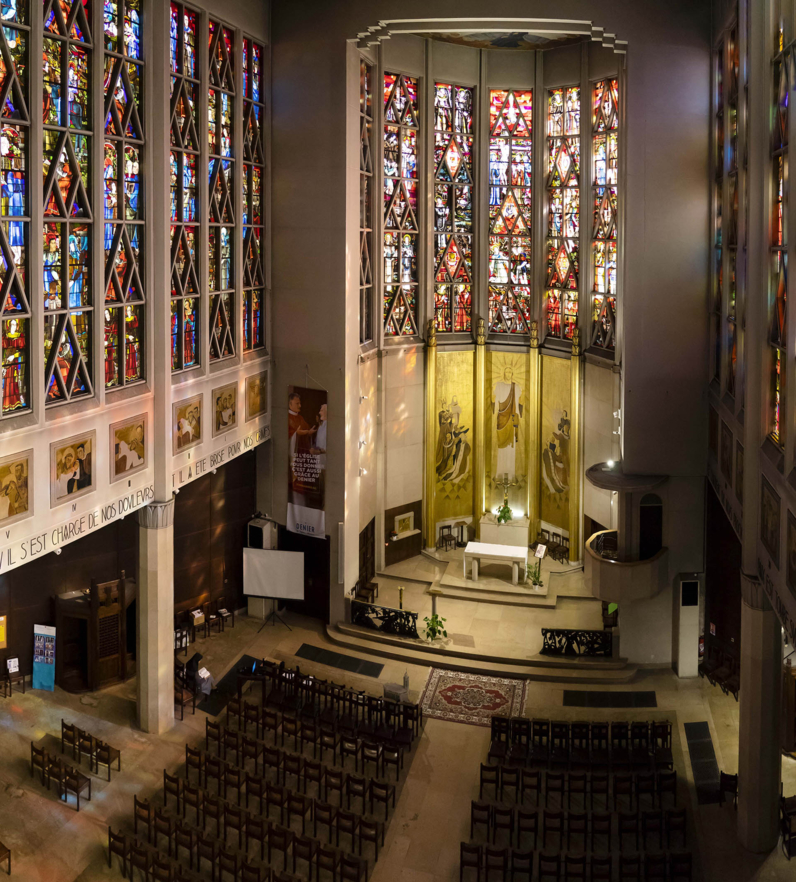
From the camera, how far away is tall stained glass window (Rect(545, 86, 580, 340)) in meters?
27.1

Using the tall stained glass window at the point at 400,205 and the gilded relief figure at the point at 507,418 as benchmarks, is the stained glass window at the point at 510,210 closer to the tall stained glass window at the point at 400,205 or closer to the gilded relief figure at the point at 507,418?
the gilded relief figure at the point at 507,418

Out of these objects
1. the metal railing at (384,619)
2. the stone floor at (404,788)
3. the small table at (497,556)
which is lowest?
the stone floor at (404,788)

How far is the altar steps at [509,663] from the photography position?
22156 millimetres

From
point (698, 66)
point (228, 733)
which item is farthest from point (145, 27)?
point (228, 733)

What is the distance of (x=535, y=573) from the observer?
26.4m

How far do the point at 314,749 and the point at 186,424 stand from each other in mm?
6616

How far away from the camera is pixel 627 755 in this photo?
18.4 meters

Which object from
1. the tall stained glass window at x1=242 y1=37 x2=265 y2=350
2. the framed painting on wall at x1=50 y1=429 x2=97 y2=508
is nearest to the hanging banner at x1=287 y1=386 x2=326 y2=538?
the tall stained glass window at x1=242 y1=37 x2=265 y2=350

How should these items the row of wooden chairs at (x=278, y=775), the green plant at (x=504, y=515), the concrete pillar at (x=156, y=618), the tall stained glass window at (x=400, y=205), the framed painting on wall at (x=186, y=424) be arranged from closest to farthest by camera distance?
the row of wooden chairs at (x=278, y=775) → the concrete pillar at (x=156, y=618) → the framed painting on wall at (x=186, y=424) → the tall stained glass window at (x=400, y=205) → the green plant at (x=504, y=515)

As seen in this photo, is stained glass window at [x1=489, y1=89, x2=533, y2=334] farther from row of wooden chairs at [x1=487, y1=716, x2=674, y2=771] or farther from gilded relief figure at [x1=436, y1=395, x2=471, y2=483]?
row of wooden chairs at [x1=487, y1=716, x2=674, y2=771]

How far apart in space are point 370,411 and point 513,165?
8182mm

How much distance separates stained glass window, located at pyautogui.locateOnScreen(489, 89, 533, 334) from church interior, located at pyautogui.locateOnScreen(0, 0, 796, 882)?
0.09 metres

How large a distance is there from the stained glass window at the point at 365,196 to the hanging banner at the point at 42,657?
987cm

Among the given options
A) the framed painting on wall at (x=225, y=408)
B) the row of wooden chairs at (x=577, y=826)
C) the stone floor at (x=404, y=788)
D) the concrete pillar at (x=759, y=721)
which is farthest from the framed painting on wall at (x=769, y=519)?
the framed painting on wall at (x=225, y=408)
